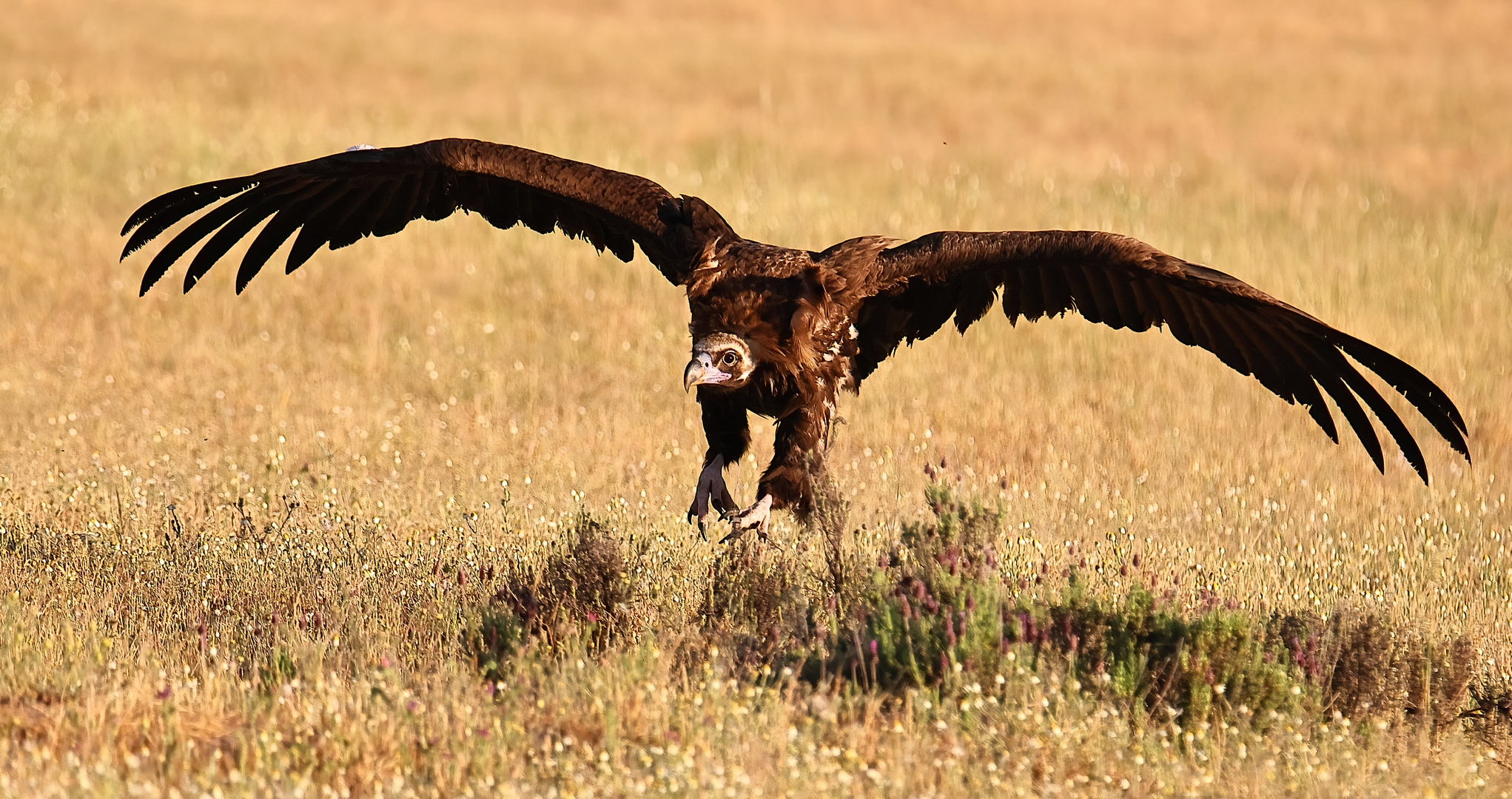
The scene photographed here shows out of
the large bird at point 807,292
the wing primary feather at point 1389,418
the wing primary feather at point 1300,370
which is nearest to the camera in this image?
the wing primary feather at point 1389,418

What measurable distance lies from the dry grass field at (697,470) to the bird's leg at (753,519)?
113 millimetres

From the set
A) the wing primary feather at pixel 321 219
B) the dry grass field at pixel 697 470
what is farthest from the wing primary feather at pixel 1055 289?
the wing primary feather at pixel 321 219

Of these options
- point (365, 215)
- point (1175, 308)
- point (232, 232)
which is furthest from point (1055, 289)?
point (232, 232)

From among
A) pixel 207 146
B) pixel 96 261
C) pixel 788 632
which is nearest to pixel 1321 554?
pixel 788 632

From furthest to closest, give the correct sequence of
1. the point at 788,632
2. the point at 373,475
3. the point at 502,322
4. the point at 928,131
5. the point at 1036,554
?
the point at 928,131 → the point at 502,322 → the point at 373,475 → the point at 1036,554 → the point at 788,632

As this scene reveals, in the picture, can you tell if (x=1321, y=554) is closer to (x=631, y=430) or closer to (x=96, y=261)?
(x=631, y=430)

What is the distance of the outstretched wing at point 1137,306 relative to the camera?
636 centimetres

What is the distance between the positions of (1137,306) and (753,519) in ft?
5.99

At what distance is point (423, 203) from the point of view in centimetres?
827

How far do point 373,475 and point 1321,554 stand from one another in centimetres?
498

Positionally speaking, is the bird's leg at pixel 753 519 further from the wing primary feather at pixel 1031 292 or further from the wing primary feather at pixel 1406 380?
the wing primary feather at pixel 1406 380

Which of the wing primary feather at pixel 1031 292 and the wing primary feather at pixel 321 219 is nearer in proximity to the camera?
the wing primary feather at pixel 1031 292

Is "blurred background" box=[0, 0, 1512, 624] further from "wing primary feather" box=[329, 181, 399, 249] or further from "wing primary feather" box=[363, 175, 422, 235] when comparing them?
"wing primary feather" box=[363, 175, 422, 235]

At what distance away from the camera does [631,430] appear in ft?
34.4
